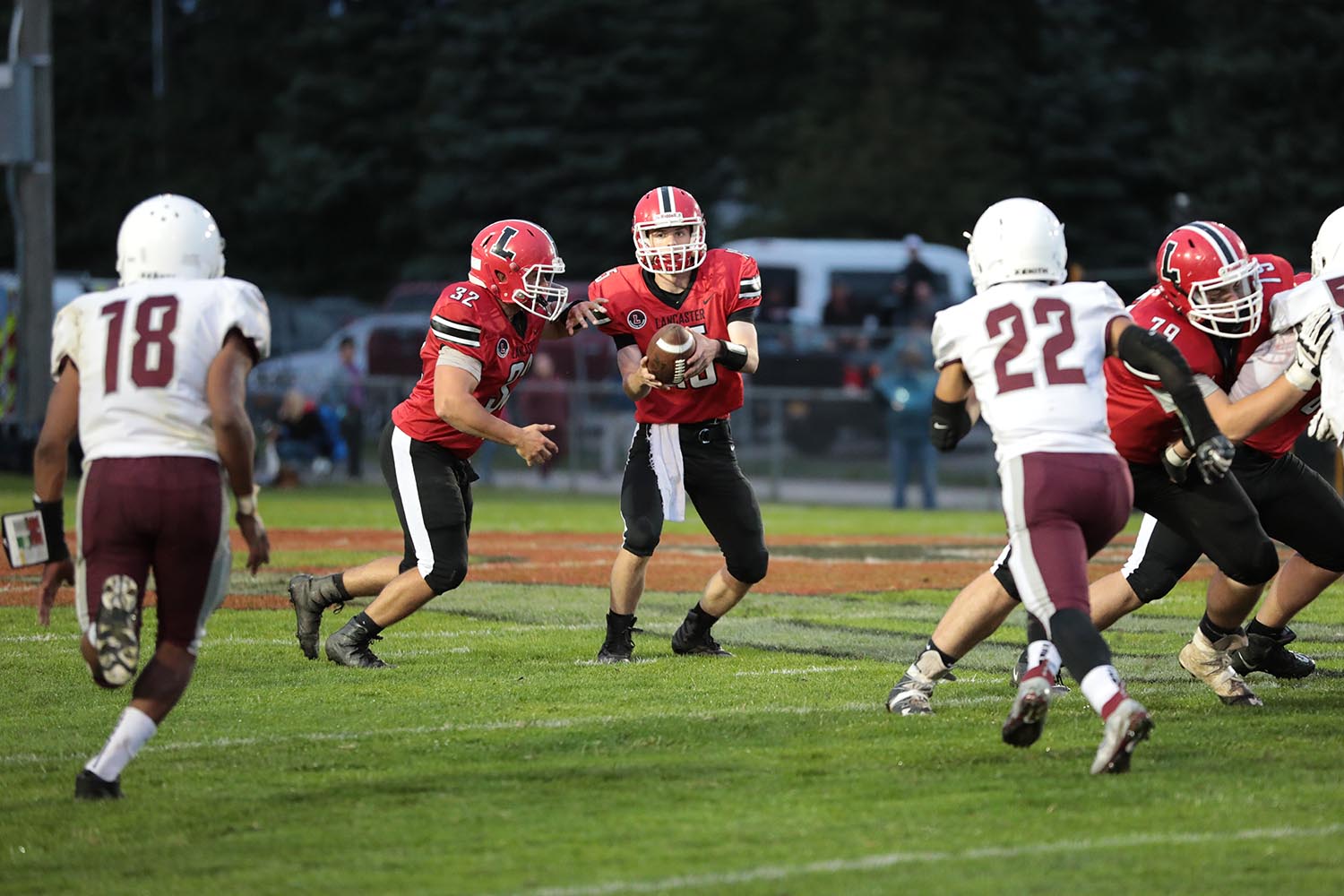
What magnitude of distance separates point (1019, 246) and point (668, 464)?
98.8 inches

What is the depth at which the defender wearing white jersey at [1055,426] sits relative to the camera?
19.0 ft

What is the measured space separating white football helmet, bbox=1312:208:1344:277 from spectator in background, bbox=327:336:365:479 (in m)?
16.2

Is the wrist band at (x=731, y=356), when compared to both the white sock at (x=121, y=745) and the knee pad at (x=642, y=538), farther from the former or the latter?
the white sock at (x=121, y=745)

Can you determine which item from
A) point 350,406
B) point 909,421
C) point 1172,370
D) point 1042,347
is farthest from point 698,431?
point 350,406

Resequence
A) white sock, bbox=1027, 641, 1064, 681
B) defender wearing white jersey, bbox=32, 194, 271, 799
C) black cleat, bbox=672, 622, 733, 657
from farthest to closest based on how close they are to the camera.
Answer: black cleat, bbox=672, 622, 733, 657
white sock, bbox=1027, 641, 1064, 681
defender wearing white jersey, bbox=32, 194, 271, 799

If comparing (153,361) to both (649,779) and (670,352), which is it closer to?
(649,779)

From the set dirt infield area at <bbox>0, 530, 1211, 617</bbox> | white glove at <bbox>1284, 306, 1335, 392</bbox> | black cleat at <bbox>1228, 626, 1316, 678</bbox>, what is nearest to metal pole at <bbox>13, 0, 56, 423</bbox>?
dirt infield area at <bbox>0, 530, 1211, 617</bbox>

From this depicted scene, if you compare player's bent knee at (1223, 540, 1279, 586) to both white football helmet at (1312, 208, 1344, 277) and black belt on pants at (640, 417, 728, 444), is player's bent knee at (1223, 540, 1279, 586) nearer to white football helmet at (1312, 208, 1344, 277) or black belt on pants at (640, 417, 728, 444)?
white football helmet at (1312, 208, 1344, 277)

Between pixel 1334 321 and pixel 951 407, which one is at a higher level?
pixel 1334 321

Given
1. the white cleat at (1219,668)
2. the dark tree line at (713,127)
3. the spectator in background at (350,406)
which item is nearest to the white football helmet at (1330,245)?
the white cleat at (1219,668)

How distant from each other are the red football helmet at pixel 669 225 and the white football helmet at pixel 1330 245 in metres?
2.39

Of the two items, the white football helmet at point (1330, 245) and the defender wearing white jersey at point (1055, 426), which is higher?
the white football helmet at point (1330, 245)

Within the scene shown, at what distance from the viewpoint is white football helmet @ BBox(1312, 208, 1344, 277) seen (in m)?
6.97

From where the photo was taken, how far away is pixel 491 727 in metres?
6.61
